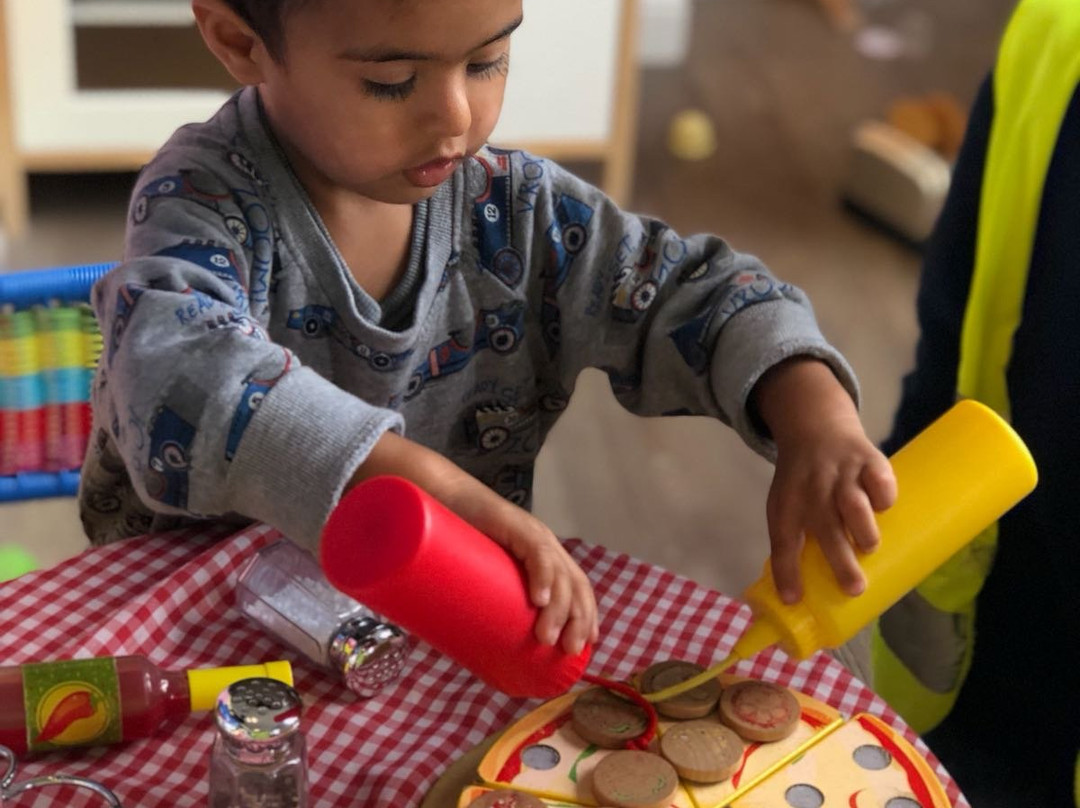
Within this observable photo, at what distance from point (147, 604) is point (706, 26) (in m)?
2.93

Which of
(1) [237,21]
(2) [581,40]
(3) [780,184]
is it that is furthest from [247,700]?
(3) [780,184]

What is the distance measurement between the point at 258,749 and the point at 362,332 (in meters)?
0.30

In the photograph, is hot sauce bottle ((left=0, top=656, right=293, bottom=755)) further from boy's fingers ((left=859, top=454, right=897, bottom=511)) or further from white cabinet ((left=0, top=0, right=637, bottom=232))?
white cabinet ((left=0, top=0, right=637, bottom=232))

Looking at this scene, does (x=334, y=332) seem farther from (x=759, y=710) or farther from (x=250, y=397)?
(x=759, y=710)

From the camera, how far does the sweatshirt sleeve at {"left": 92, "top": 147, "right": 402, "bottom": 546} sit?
0.62 meters

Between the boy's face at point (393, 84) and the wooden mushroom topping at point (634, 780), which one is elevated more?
the boy's face at point (393, 84)

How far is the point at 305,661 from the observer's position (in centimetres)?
75

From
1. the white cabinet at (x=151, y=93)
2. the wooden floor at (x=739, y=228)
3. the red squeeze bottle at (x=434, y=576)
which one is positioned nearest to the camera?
the red squeeze bottle at (x=434, y=576)

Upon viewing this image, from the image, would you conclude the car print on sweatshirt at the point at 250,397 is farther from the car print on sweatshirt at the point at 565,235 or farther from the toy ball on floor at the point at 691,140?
the toy ball on floor at the point at 691,140

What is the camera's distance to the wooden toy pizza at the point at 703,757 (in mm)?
646

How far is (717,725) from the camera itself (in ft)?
2.25

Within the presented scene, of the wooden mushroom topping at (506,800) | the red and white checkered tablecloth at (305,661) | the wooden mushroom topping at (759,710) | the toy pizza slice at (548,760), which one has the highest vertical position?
the wooden mushroom topping at (759,710)

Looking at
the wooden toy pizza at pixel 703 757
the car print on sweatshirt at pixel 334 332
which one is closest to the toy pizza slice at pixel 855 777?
the wooden toy pizza at pixel 703 757

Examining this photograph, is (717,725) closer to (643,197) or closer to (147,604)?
(147,604)
